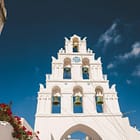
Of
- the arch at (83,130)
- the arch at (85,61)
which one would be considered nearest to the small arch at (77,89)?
the arch at (83,130)

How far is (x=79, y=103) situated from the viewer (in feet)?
44.3

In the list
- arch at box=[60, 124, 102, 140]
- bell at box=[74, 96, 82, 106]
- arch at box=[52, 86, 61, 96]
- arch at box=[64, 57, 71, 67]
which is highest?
arch at box=[64, 57, 71, 67]

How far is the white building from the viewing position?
40.2 feet

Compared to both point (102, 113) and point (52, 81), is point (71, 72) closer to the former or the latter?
point (52, 81)

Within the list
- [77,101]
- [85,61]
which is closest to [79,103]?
[77,101]

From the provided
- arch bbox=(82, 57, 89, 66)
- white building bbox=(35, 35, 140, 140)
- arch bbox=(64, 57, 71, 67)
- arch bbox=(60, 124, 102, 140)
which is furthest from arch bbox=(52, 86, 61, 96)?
arch bbox=(82, 57, 89, 66)

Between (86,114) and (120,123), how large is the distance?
2.44 metres

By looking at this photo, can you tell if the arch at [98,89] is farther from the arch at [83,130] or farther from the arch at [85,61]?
the arch at [83,130]

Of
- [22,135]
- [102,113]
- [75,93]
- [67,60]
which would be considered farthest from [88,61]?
[22,135]

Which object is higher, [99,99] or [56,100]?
[99,99]

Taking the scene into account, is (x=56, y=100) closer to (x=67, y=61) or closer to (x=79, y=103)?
(x=79, y=103)

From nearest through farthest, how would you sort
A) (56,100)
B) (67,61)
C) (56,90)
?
(56,100)
(56,90)
(67,61)

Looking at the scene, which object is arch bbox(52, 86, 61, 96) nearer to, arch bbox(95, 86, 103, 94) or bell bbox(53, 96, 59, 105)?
bell bbox(53, 96, 59, 105)

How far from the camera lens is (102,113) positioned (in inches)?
509
